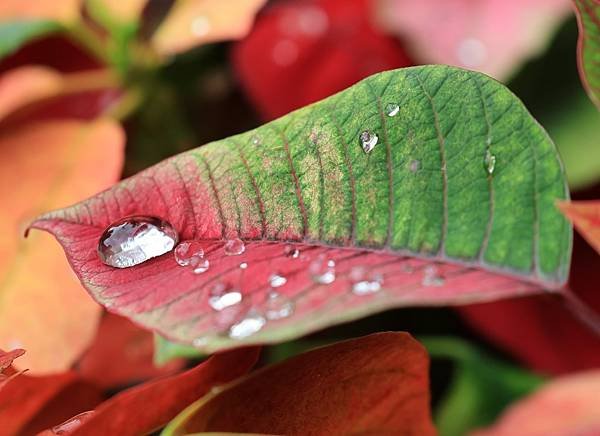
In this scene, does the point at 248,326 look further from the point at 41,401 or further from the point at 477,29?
the point at 477,29

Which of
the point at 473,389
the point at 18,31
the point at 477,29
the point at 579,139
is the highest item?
the point at 18,31

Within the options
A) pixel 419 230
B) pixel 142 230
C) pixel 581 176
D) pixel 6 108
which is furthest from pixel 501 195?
pixel 6 108

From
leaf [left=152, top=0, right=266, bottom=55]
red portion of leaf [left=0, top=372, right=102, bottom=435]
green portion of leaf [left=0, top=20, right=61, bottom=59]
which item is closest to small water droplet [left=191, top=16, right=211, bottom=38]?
leaf [left=152, top=0, right=266, bottom=55]

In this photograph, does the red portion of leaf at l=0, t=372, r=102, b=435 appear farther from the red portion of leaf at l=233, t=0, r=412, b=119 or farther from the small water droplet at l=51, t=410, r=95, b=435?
the red portion of leaf at l=233, t=0, r=412, b=119

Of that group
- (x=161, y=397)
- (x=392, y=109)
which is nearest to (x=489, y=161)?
(x=392, y=109)

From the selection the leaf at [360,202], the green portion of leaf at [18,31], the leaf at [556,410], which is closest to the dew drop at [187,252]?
the leaf at [360,202]

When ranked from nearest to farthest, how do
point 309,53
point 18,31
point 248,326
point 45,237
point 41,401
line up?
point 248,326 → point 41,401 → point 45,237 → point 18,31 → point 309,53
